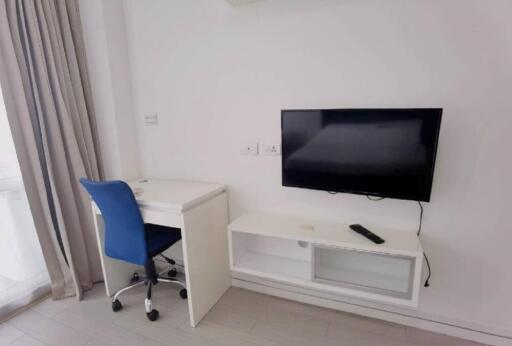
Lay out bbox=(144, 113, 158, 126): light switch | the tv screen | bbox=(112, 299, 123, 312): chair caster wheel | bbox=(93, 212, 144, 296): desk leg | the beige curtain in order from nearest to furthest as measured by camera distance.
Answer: the tv screen
the beige curtain
bbox=(112, 299, 123, 312): chair caster wheel
bbox=(93, 212, 144, 296): desk leg
bbox=(144, 113, 158, 126): light switch

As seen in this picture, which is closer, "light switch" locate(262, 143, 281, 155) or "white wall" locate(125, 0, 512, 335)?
"white wall" locate(125, 0, 512, 335)

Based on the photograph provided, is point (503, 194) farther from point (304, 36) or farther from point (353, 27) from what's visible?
point (304, 36)

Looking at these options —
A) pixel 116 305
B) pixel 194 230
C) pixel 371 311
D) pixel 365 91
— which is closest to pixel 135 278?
pixel 116 305

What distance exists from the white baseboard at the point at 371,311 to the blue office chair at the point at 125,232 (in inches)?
27.8

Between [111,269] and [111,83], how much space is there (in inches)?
61.0

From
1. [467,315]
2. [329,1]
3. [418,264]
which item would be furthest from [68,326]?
[329,1]

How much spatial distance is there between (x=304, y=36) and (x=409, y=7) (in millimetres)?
598

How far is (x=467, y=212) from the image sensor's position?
5.18ft

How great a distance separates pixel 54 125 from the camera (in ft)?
6.73

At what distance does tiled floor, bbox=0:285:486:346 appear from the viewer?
173cm

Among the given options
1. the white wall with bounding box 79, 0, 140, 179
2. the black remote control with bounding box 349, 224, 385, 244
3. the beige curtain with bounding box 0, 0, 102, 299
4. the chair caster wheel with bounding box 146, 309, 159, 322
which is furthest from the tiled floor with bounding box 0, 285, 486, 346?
the white wall with bounding box 79, 0, 140, 179

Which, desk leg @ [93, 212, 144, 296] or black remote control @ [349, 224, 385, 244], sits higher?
black remote control @ [349, 224, 385, 244]

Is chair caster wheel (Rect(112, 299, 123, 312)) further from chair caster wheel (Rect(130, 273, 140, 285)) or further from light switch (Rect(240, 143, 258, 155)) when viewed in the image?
light switch (Rect(240, 143, 258, 155))

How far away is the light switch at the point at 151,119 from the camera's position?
2408 mm
